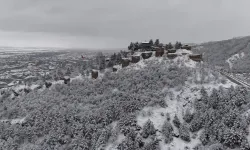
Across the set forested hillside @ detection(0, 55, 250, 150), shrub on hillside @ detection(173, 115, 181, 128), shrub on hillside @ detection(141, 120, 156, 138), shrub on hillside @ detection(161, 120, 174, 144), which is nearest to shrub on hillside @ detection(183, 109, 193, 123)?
forested hillside @ detection(0, 55, 250, 150)

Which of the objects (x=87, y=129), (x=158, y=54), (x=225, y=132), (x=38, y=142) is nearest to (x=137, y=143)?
(x=87, y=129)

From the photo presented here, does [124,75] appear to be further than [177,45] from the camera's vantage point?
No

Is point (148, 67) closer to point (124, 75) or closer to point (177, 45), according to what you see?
point (124, 75)

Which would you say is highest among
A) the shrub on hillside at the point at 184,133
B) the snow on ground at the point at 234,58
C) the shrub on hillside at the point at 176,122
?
the snow on ground at the point at 234,58

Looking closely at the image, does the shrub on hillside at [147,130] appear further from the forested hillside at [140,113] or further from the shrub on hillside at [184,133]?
the shrub on hillside at [184,133]

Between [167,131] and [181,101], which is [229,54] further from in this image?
[167,131]

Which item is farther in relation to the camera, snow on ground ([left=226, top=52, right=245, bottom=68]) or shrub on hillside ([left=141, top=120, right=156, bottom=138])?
snow on ground ([left=226, top=52, right=245, bottom=68])

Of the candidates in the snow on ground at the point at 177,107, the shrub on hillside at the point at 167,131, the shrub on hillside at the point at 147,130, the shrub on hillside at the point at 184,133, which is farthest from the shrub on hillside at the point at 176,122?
the shrub on hillside at the point at 147,130

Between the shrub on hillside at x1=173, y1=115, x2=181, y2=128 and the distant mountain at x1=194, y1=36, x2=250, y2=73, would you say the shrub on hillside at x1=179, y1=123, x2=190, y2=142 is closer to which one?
the shrub on hillside at x1=173, y1=115, x2=181, y2=128

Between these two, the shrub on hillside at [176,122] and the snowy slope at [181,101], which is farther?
the shrub on hillside at [176,122]
